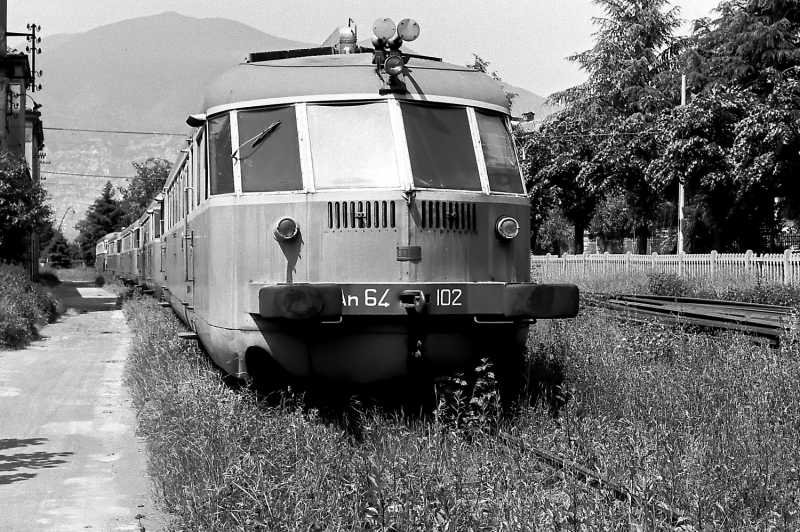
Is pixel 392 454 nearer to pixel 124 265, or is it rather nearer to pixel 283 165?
pixel 283 165

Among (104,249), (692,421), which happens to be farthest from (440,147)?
(104,249)

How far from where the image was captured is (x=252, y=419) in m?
6.75

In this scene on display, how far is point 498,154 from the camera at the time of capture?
7.66m

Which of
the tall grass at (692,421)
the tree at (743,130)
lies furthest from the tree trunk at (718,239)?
the tall grass at (692,421)

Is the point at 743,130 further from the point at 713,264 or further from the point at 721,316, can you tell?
the point at 721,316

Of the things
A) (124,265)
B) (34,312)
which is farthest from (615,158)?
(34,312)

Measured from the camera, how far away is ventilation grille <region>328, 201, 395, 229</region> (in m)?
6.95

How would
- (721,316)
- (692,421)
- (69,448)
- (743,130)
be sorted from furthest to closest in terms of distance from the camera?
1. (743,130)
2. (721,316)
3. (69,448)
4. (692,421)

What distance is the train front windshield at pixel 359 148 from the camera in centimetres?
711

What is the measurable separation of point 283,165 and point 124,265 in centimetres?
3320

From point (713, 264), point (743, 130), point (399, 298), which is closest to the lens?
point (399, 298)

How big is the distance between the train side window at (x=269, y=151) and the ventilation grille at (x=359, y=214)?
0.33 meters

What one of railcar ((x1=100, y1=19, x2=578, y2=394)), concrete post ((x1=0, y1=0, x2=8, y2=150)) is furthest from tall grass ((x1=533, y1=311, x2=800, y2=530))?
concrete post ((x1=0, y1=0, x2=8, y2=150))

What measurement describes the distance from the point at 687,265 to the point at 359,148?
23.3 metres
